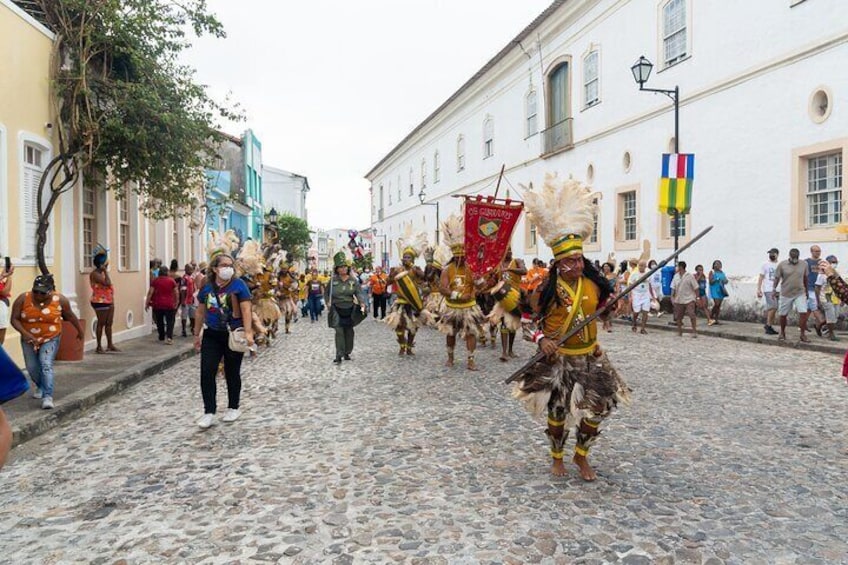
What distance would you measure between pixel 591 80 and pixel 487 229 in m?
16.9

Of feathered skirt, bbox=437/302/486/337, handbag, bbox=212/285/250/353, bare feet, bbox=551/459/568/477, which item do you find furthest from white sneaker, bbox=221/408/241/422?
feathered skirt, bbox=437/302/486/337

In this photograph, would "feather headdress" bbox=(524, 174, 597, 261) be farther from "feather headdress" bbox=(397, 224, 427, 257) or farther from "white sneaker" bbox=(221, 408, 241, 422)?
"feather headdress" bbox=(397, 224, 427, 257)

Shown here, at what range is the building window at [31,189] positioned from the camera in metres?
10.3

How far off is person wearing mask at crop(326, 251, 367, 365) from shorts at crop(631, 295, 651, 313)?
7302 mm

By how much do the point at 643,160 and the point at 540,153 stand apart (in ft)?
25.2

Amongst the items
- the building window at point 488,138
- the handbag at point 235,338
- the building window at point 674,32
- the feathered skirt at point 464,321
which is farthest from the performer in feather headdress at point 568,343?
the building window at point 488,138

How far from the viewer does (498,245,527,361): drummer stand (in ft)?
33.5

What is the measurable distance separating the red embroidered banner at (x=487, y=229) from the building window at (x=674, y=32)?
1256cm

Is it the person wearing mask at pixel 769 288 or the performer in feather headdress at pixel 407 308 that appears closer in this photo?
the performer in feather headdress at pixel 407 308

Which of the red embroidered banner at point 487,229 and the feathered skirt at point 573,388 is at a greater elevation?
the red embroidered banner at point 487,229

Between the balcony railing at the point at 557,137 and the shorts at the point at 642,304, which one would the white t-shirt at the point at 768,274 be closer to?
the shorts at the point at 642,304

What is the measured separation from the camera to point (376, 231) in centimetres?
6638

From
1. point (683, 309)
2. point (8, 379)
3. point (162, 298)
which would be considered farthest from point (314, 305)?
point (8, 379)

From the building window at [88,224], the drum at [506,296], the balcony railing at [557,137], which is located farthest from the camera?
the balcony railing at [557,137]
